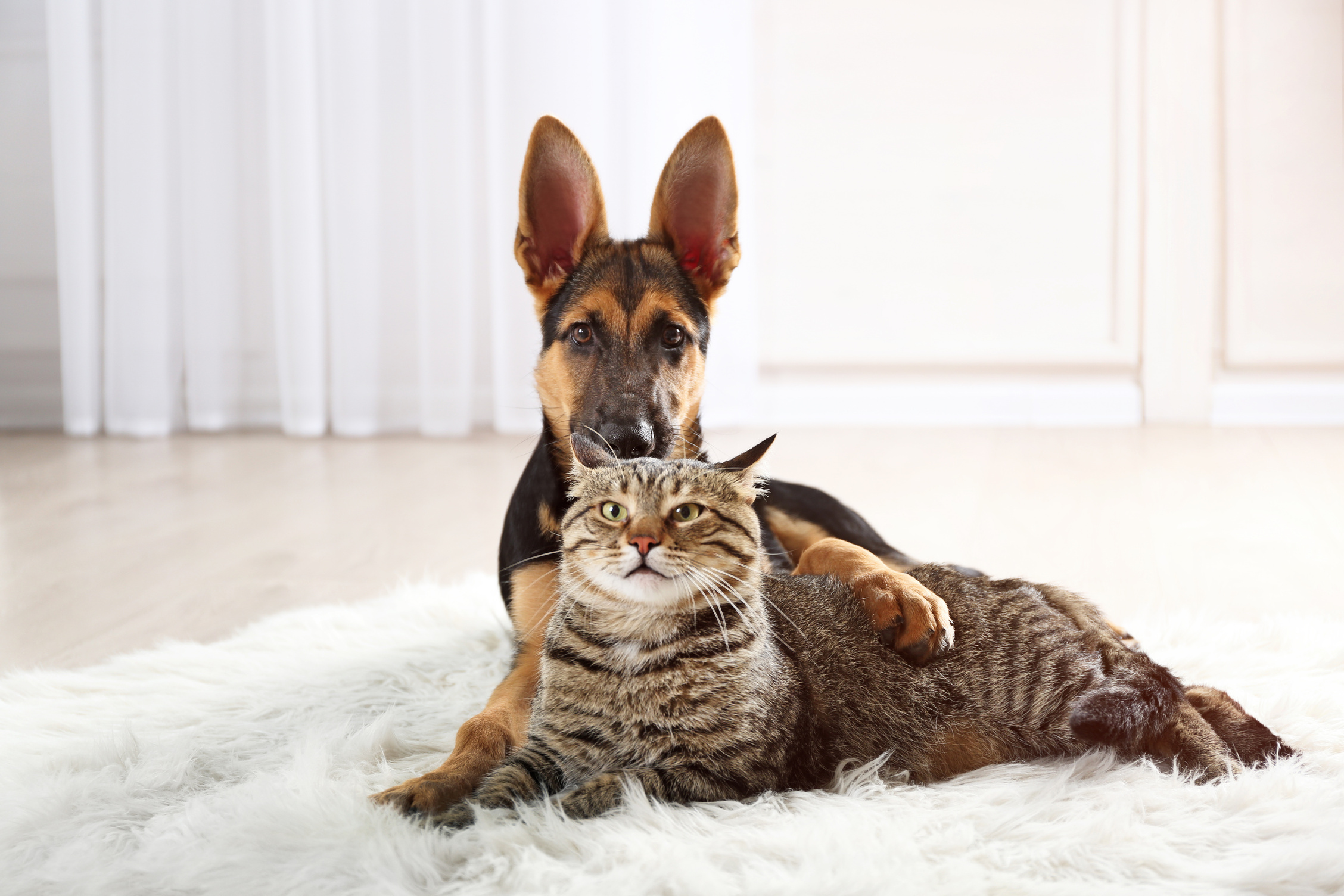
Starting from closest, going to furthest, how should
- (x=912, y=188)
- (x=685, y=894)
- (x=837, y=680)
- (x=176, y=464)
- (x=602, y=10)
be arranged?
1. (x=685, y=894)
2. (x=837, y=680)
3. (x=176, y=464)
4. (x=602, y=10)
5. (x=912, y=188)

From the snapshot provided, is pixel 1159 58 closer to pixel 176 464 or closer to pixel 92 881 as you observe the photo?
pixel 176 464

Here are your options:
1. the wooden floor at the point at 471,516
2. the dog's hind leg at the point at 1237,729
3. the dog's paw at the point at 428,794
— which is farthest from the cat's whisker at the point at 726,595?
the wooden floor at the point at 471,516

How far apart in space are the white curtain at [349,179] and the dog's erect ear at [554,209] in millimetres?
3030

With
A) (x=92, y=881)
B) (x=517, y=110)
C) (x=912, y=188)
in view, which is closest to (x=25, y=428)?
(x=517, y=110)

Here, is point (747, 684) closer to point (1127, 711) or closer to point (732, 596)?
point (732, 596)

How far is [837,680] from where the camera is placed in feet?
5.02

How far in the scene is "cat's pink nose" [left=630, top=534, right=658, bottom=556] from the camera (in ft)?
4.45

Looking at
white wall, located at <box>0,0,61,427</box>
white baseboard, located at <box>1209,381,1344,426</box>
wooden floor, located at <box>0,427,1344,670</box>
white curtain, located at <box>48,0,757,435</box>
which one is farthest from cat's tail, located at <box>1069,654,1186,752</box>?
white wall, located at <box>0,0,61,427</box>

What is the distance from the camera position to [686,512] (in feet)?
4.66

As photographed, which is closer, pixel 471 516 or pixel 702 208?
pixel 702 208

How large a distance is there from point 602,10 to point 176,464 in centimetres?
280

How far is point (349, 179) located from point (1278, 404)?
462cm

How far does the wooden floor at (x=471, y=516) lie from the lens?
267cm

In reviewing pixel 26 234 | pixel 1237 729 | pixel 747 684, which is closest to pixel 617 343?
pixel 747 684
